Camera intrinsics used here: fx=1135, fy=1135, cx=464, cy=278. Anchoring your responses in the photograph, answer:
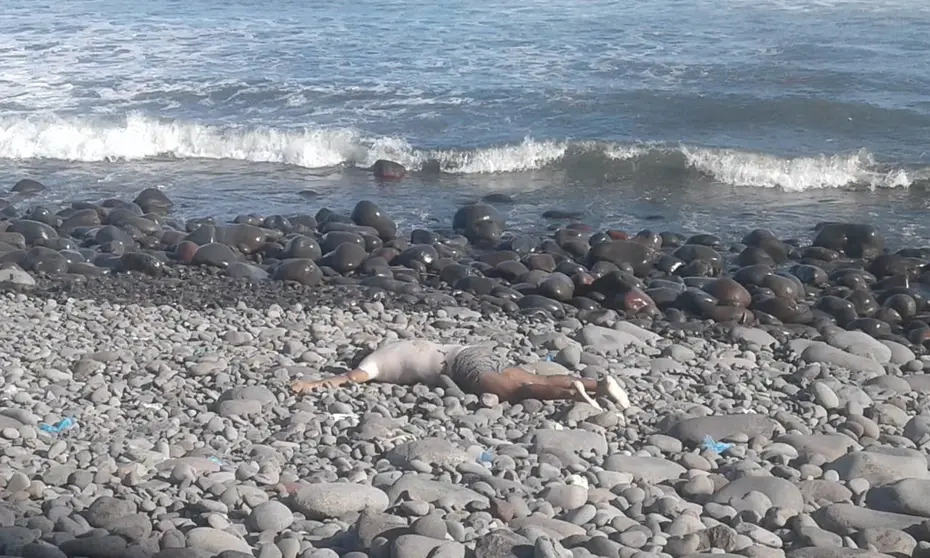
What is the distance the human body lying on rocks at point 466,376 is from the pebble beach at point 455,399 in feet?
0.48

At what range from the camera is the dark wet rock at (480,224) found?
1365 centimetres

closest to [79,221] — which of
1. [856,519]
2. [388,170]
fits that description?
[388,170]

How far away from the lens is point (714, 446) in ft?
23.6

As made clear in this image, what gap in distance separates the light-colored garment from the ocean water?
264 inches

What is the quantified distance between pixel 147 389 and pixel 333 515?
262cm

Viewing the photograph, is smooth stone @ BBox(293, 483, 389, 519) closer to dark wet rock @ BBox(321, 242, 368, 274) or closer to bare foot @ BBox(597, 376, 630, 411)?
bare foot @ BBox(597, 376, 630, 411)

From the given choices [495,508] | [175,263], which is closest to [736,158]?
[175,263]

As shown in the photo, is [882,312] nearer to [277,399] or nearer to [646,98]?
[277,399]

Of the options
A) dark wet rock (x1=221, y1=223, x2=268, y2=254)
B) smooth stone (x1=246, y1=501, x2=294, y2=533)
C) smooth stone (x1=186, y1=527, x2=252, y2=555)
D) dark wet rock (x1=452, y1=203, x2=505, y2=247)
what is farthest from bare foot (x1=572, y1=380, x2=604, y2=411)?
dark wet rock (x1=221, y1=223, x2=268, y2=254)

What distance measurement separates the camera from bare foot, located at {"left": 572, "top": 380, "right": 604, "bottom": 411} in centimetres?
768

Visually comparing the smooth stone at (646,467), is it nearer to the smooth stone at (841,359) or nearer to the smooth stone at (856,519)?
the smooth stone at (856,519)

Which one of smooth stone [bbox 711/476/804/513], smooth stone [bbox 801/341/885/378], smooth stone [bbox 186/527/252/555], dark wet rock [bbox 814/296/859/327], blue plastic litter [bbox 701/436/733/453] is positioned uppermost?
smooth stone [bbox 186/527/252/555]

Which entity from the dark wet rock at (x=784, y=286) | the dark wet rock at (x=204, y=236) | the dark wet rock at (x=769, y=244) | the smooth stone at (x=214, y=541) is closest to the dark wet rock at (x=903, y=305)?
the dark wet rock at (x=784, y=286)

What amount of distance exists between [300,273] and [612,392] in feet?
15.5
